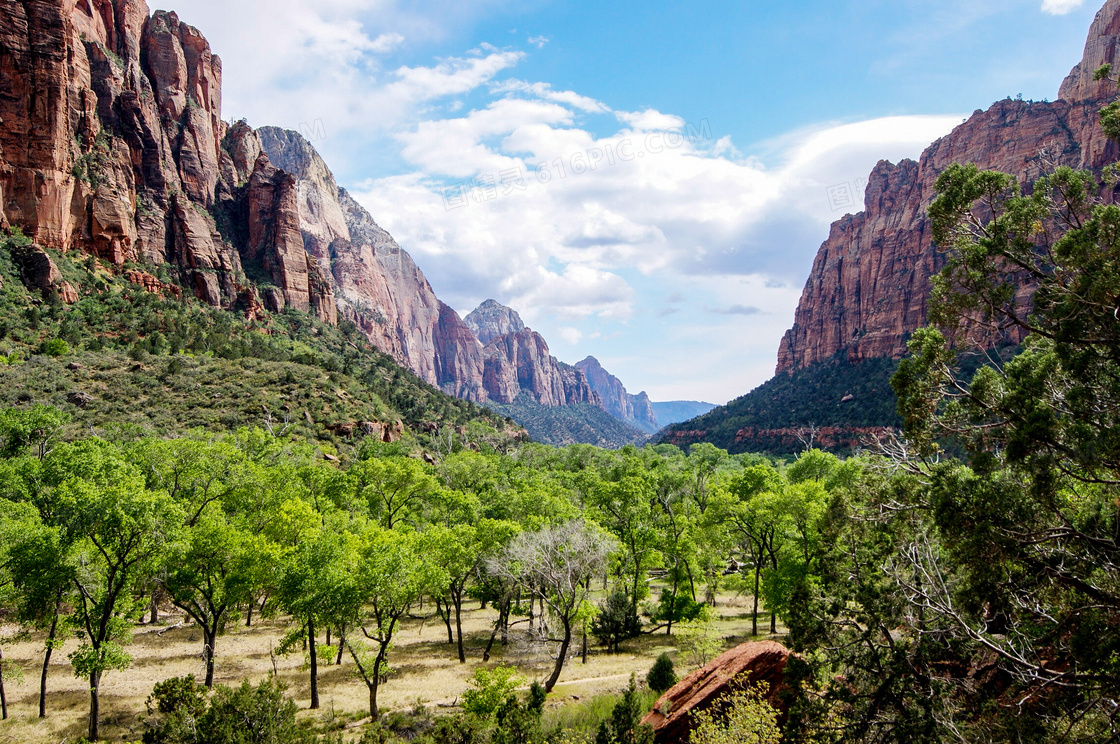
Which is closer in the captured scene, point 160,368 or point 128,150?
point 160,368

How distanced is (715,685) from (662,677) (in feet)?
17.0

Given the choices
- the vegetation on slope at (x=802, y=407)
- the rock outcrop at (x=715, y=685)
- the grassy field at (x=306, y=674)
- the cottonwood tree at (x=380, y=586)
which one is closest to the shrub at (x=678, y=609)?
the grassy field at (x=306, y=674)

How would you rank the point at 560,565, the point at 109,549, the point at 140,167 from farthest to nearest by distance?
the point at 140,167 → the point at 560,565 → the point at 109,549

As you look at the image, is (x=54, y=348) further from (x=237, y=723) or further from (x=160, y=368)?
(x=237, y=723)

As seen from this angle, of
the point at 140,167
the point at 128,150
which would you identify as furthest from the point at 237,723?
the point at 140,167

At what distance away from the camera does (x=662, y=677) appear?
2145cm

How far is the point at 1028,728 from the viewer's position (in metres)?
9.35

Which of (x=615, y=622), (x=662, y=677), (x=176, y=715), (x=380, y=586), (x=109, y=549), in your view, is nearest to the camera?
(x=176, y=715)

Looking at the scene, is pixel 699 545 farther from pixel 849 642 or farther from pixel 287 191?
pixel 287 191

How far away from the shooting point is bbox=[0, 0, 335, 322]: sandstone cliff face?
79562mm

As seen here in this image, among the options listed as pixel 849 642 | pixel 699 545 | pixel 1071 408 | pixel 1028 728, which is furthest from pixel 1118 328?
pixel 699 545

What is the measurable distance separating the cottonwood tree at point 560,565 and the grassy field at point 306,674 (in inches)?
110

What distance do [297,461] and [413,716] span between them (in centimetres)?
2836

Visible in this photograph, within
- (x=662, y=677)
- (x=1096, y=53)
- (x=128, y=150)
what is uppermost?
(x=1096, y=53)
